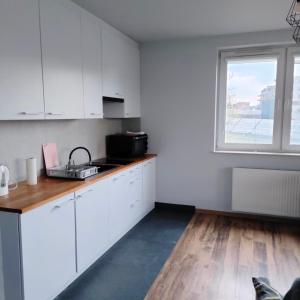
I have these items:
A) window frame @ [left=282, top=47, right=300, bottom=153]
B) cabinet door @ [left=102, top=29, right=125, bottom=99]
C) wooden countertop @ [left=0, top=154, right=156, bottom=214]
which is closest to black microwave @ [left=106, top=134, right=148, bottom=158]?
cabinet door @ [left=102, top=29, right=125, bottom=99]

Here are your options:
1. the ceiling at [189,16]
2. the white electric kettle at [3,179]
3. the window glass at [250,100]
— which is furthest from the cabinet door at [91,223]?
the window glass at [250,100]

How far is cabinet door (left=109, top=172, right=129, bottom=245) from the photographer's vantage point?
2977mm

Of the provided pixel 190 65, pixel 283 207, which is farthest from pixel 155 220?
pixel 190 65

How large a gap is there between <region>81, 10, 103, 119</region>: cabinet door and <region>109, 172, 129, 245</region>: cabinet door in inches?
29.2

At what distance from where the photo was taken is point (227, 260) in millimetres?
2814

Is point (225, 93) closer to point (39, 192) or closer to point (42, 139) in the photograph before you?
point (42, 139)

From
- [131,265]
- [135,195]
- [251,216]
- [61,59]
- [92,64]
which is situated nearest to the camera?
[61,59]

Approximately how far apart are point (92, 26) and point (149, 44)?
1343 mm

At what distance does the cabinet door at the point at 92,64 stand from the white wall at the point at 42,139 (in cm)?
35

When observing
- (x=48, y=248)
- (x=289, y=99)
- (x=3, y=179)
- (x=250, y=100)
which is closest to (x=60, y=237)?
(x=48, y=248)

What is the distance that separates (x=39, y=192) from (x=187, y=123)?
2.47 metres

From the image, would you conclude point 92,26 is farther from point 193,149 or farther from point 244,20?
point 193,149

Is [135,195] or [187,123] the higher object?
[187,123]

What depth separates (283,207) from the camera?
368cm
